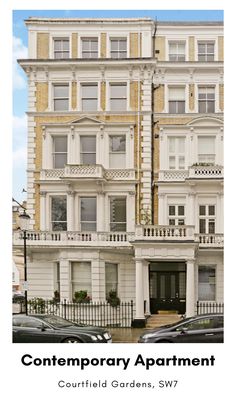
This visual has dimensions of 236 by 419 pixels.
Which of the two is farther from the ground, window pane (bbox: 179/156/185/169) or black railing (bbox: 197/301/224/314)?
window pane (bbox: 179/156/185/169)

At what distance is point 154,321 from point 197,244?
1611mm

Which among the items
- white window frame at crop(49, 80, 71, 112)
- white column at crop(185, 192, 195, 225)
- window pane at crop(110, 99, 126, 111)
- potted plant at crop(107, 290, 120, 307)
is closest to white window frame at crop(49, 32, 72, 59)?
white window frame at crop(49, 80, 71, 112)

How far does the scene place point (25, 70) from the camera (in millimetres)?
9125

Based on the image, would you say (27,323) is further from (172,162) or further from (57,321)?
(172,162)

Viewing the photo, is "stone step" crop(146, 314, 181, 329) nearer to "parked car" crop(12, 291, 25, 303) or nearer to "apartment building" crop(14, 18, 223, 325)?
"apartment building" crop(14, 18, 223, 325)

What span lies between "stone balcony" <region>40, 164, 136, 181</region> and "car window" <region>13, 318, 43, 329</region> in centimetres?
268

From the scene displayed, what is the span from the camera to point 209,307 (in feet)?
28.1

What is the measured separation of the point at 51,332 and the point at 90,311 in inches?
54.8

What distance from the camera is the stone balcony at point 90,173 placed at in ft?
31.6

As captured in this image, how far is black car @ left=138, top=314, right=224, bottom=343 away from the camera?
7.39 m

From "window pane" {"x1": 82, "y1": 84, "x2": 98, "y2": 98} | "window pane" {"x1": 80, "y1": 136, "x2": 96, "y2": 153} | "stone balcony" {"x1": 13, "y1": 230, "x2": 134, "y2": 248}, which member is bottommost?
"stone balcony" {"x1": 13, "y1": 230, "x2": 134, "y2": 248}

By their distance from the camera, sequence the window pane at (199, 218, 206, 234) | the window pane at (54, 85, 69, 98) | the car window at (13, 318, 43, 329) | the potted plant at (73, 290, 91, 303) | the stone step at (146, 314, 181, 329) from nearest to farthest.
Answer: the car window at (13, 318, 43, 329), the stone step at (146, 314, 181, 329), the potted plant at (73, 290, 91, 303), the window pane at (199, 218, 206, 234), the window pane at (54, 85, 69, 98)
